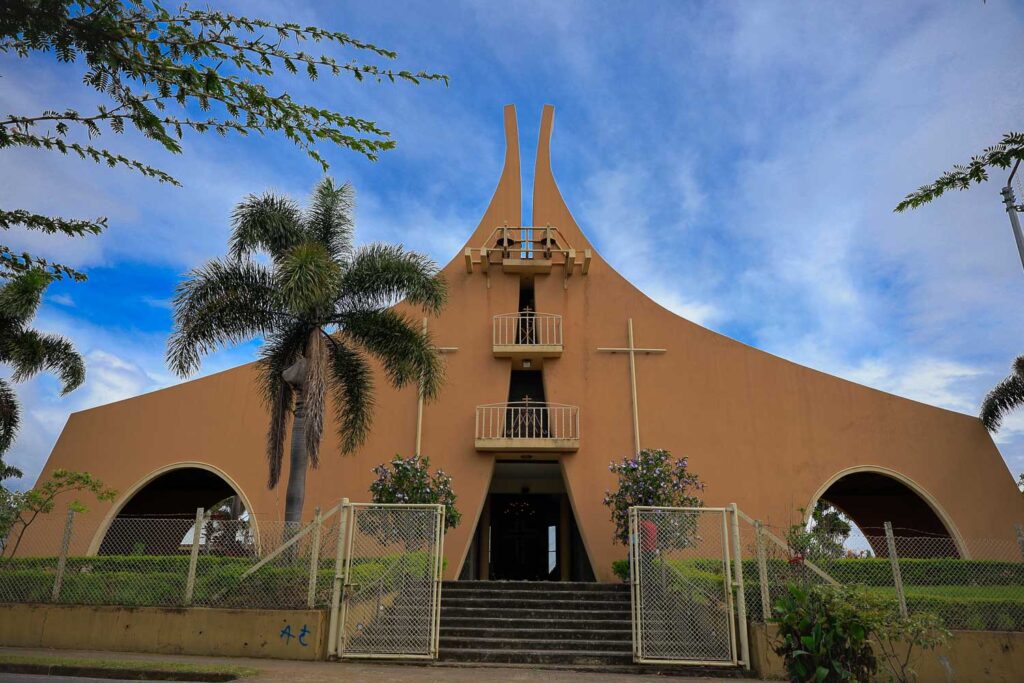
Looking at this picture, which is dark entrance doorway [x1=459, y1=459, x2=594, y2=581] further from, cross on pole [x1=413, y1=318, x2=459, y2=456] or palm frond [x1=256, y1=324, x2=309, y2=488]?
palm frond [x1=256, y1=324, x2=309, y2=488]

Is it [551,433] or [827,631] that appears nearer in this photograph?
[827,631]

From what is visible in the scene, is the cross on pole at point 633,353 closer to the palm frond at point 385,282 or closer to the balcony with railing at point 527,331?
the balcony with railing at point 527,331

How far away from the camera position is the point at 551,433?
1492 cm

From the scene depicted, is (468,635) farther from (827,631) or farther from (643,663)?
(827,631)

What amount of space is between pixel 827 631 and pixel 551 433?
31.1ft

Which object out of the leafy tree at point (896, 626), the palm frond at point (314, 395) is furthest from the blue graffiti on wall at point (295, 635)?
the leafy tree at point (896, 626)

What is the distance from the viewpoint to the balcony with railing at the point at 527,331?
15492 mm

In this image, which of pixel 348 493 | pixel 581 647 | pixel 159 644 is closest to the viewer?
pixel 159 644

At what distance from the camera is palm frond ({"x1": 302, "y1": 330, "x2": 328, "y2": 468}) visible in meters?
11.1

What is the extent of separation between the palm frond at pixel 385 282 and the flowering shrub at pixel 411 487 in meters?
2.96

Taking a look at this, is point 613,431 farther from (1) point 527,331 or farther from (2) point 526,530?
(2) point 526,530

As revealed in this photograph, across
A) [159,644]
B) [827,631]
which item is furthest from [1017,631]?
[159,644]

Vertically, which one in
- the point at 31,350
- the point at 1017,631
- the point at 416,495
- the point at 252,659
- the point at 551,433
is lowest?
the point at 252,659

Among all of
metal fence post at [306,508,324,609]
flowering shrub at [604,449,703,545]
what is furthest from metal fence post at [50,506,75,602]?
flowering shrub at [604,449,703,545]
